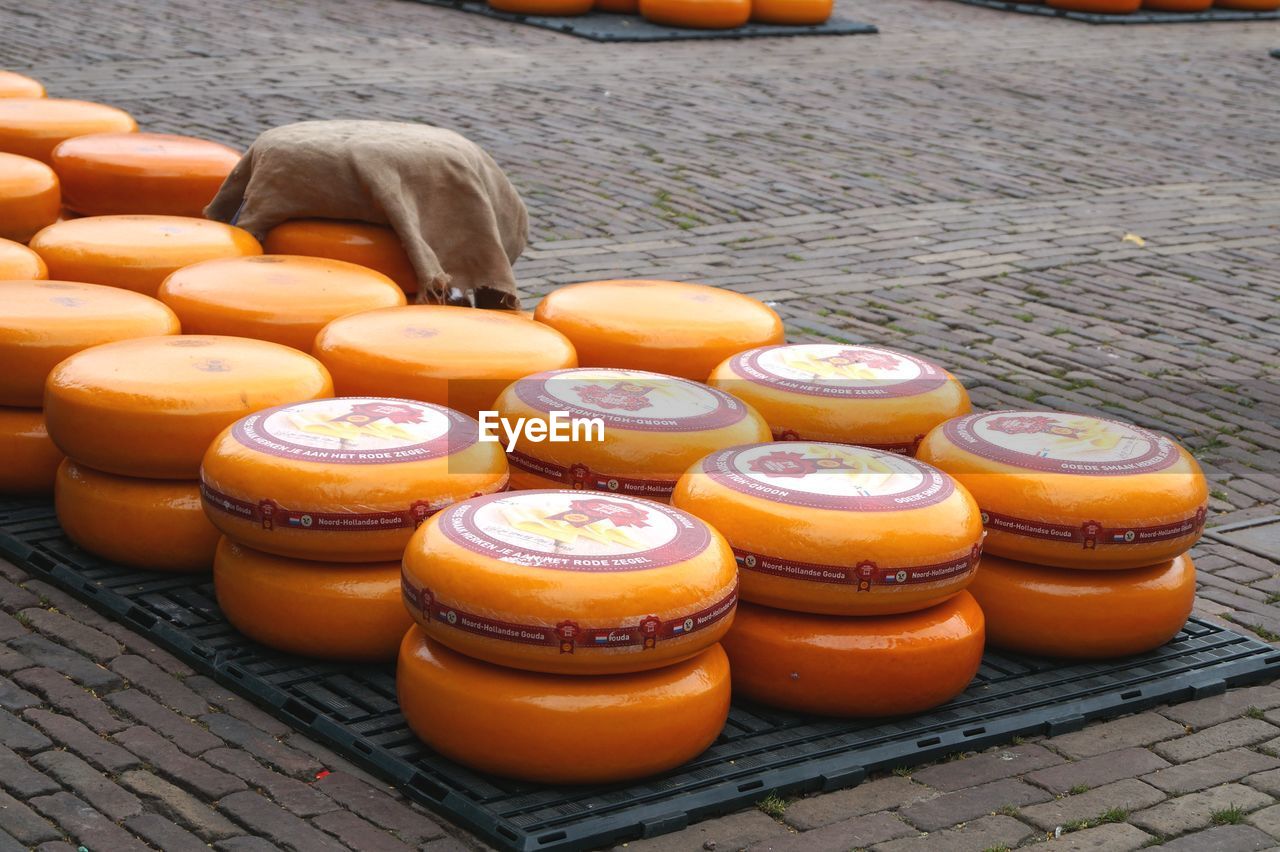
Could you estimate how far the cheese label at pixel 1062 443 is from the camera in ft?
13.9

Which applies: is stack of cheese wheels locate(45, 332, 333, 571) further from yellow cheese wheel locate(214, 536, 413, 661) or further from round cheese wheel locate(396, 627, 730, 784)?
round cheese wheel locate(396, 627, 730, 784)

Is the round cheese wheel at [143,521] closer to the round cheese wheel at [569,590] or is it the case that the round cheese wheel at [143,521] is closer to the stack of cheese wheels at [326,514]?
the stack of cheese wheels at [326,514]

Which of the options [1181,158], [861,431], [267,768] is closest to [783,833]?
[267,768]

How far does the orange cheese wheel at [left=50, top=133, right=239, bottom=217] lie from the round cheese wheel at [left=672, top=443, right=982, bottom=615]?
3.21 meters

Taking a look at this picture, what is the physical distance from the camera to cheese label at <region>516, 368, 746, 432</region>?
14.0 ft

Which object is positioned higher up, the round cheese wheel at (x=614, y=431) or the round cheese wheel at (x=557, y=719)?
the round cheese wheel at (x=614, y=431)

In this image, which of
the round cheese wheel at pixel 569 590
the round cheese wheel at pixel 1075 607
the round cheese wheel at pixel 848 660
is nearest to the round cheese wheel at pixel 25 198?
the round cheese wheel at pixel 569 590

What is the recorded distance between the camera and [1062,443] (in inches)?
172

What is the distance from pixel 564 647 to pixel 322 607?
835 millimetres

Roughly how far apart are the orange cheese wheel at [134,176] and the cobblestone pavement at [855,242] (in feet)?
5.55

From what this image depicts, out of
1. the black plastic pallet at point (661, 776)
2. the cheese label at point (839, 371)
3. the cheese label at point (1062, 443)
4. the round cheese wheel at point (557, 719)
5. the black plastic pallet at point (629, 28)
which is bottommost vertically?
the black plastic pallet at point (661, 776)

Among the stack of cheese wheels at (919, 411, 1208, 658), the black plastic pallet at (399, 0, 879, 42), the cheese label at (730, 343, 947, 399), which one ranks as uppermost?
the black plastic pallet at (399, 0, 879, 42)

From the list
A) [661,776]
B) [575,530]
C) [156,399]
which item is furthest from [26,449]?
[661,776]

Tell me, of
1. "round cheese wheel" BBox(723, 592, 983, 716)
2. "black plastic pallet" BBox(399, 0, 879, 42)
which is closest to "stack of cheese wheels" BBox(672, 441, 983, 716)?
"round cheese wheel" BBox(723, 592, 983, 716)
